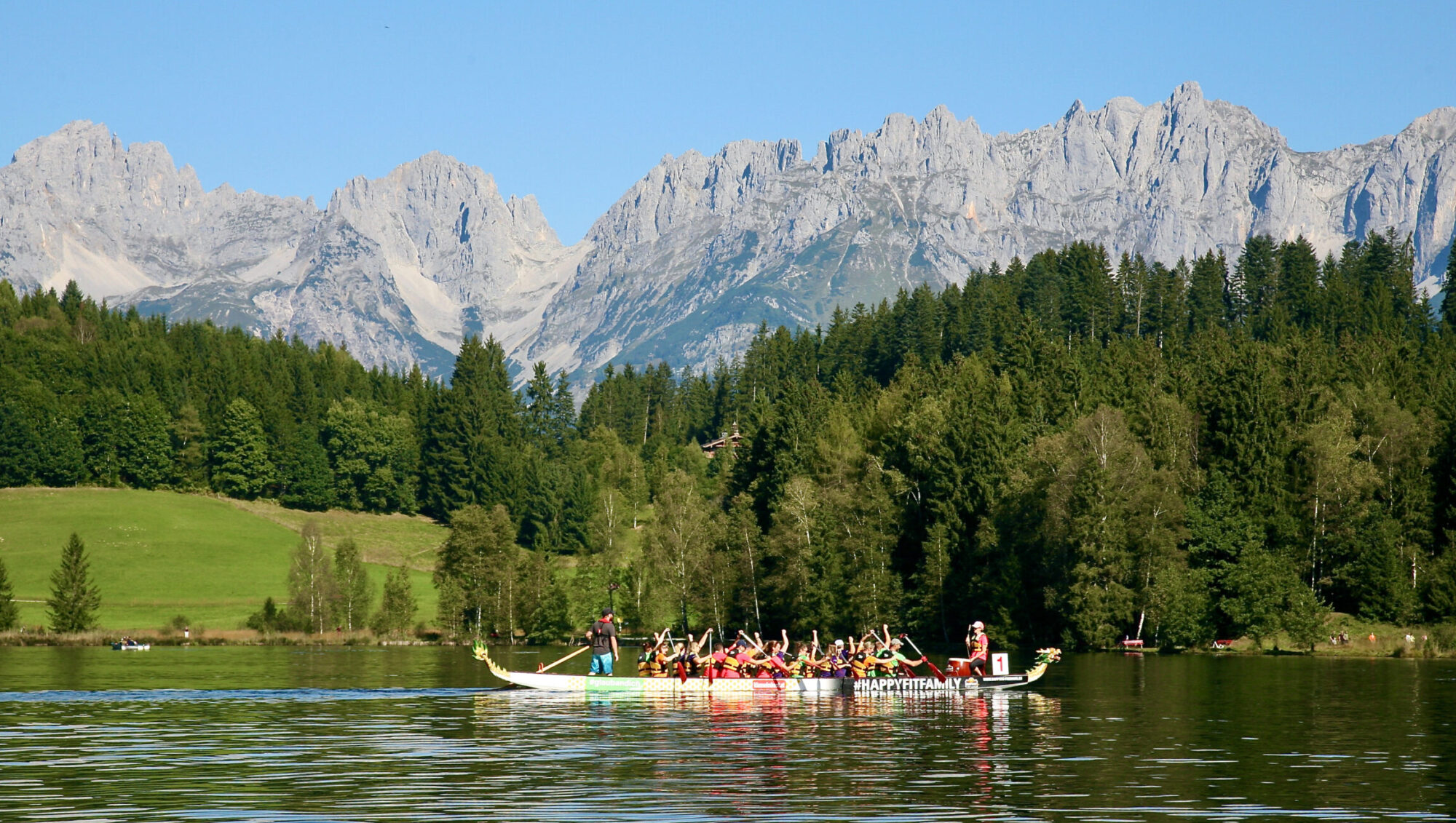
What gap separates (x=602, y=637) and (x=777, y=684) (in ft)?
25.8

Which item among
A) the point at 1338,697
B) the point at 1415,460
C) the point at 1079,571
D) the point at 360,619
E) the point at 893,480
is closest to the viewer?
the point at 1338,697

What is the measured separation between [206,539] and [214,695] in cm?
10950

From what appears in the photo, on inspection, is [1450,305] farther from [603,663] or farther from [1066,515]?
[603,663]

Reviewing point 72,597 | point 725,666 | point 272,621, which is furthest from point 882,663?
point 72,597

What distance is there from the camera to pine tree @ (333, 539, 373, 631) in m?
117

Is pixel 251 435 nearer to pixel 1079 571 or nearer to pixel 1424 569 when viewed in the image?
pixel 1079 571

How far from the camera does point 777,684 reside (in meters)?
60.9

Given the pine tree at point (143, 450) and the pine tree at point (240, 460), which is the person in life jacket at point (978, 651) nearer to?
the pine tree at point (240, 460)

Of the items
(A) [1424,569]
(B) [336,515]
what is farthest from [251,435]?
(A) [1424,569]

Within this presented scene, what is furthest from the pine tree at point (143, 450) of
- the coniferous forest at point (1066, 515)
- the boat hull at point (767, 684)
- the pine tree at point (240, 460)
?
the boat hull at point (767, 684)

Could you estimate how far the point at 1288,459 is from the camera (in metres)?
98.9

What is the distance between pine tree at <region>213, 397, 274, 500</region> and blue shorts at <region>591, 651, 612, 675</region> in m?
145

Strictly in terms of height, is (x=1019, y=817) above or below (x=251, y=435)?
below

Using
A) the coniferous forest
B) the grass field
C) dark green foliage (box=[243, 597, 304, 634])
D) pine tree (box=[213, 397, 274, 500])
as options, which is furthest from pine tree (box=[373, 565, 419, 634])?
pine tree (box=[213, 397, 274, 500])
